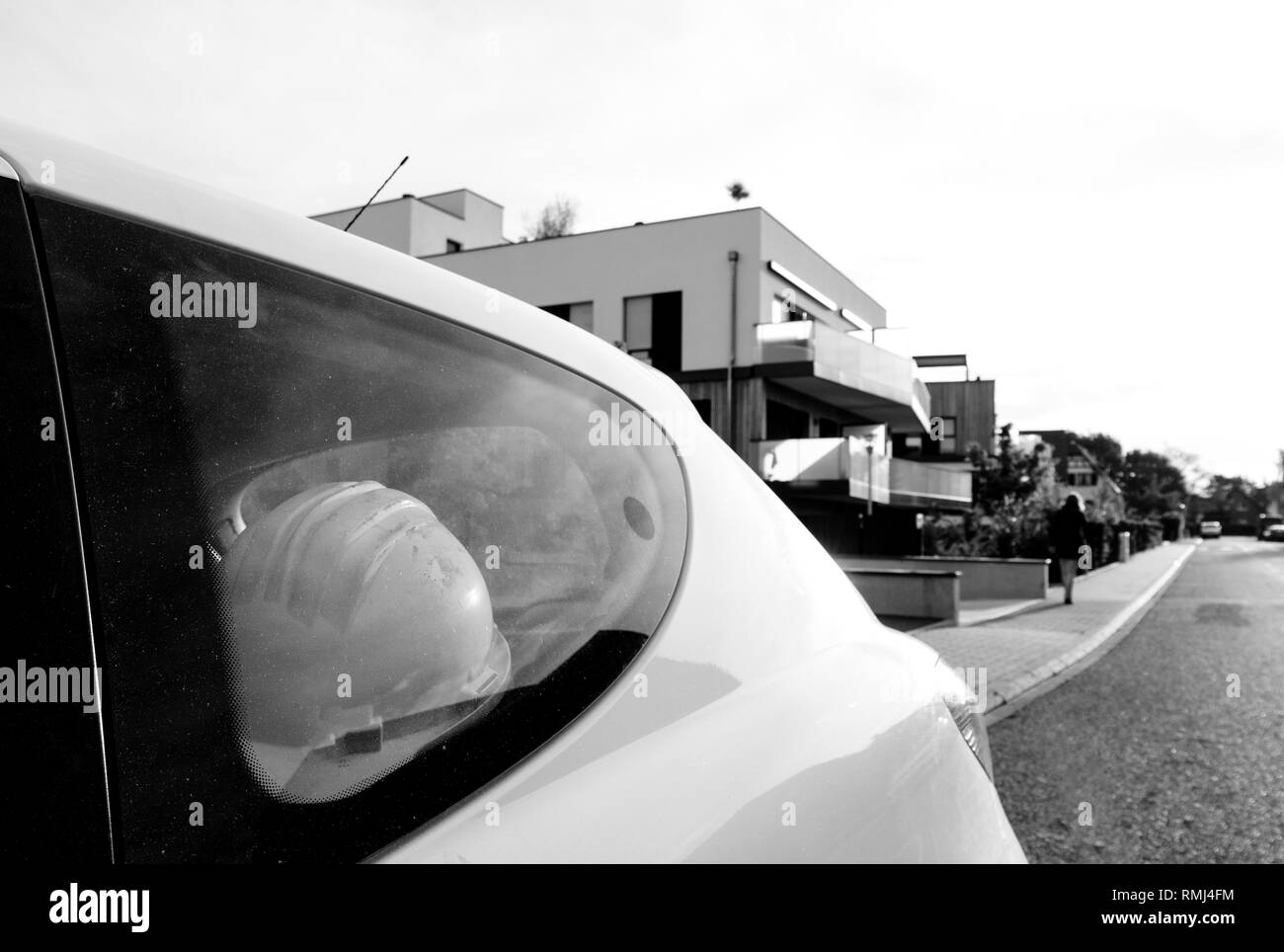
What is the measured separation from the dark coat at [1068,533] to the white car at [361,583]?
17.1 m

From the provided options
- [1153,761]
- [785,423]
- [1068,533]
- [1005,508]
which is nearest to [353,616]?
[1153,761]

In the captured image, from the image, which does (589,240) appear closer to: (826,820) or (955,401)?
(826,820)

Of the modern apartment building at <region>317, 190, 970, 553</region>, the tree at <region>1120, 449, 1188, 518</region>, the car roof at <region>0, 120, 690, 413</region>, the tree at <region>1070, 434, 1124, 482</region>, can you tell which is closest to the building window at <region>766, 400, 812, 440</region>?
the modern apartment building at <region>317, 190, 970, 553</region>

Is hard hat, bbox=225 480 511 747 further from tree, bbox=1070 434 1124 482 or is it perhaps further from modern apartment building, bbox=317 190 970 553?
tree, bbox=1070 434 1124 482

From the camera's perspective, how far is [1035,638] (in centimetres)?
1221

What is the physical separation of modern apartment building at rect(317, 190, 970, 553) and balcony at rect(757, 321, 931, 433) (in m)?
0.05

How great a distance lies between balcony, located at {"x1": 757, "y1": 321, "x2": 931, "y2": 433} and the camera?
2666 centimetres

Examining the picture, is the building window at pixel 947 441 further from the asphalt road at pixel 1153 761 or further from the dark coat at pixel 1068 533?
the asphalt road at pixel 1153 761

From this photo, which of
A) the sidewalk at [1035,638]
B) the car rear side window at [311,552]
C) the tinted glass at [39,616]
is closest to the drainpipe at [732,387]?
the sidewalk at [1035,638]

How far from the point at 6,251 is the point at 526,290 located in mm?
27487

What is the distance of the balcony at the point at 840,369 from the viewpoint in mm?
26656

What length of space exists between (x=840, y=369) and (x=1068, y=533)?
11.8 m

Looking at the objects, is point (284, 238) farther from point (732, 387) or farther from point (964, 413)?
point (964, 413)

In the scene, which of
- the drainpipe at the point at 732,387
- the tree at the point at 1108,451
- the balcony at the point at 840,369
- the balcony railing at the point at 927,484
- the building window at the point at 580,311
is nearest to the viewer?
the drainpipe at the point at 732,387
